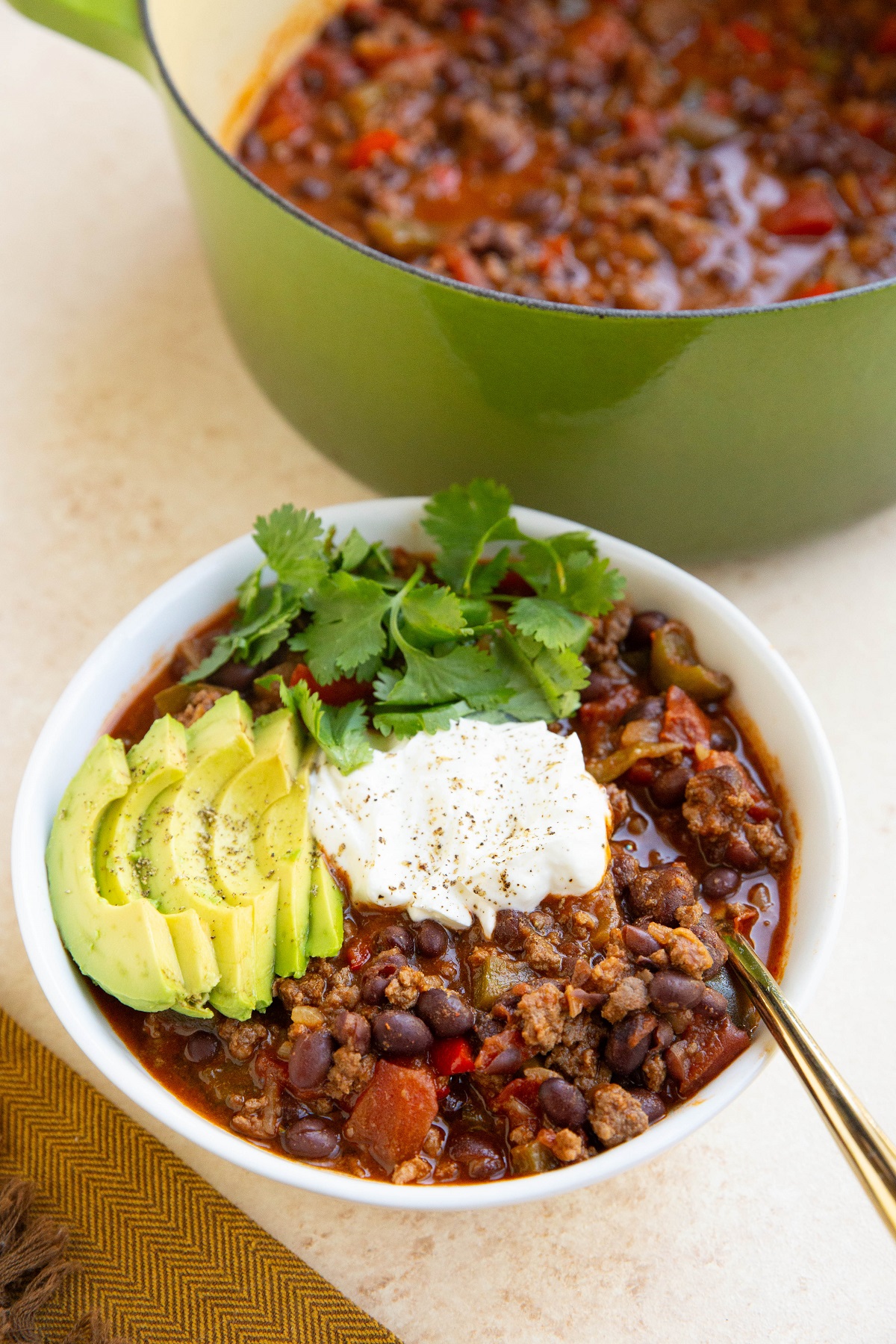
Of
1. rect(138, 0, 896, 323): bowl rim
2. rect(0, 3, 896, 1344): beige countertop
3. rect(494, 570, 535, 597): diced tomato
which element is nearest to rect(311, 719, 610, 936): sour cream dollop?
rect(494, 570, 535, 597): diced tomato

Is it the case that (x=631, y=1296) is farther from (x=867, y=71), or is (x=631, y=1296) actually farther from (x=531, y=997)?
(x=867, y=71)

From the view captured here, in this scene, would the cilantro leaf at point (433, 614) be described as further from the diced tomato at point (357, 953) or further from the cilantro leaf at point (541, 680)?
the diced tomato at point (357, 953)

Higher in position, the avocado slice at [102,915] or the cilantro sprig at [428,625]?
the cilantro sprig at [428,625]

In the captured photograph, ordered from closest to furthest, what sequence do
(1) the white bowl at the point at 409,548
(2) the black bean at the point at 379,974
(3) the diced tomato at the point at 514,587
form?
1. (1) the white bowl at the point at 409,548
2. (2) the black bean at the point at 379,974
3. (3) the diced tomato at the point at 514,587

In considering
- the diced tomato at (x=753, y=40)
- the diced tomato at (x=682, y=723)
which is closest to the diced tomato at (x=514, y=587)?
the diced tomato at (x=682, y=723)

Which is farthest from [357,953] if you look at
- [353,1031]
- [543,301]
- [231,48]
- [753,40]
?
[753,40]

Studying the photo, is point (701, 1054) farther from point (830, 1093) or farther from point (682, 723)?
point (682, 723)

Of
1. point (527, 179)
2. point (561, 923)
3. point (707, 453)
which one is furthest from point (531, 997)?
point (527, 179)
